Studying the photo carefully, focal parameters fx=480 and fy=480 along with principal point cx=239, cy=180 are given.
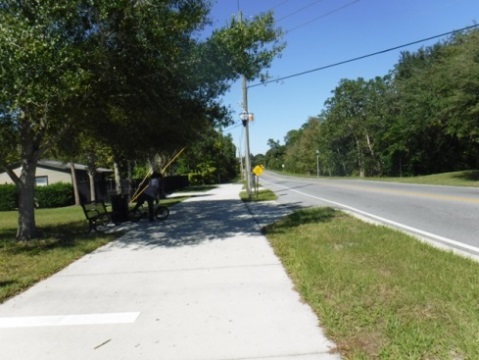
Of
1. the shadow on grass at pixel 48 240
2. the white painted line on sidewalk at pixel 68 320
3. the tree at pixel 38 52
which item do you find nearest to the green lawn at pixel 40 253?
the shadow on grass at pixel 48 240

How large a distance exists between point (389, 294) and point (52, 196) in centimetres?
2829

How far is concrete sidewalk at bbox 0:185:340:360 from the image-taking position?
14.3 feet

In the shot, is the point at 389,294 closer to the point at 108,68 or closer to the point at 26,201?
the point at 108,68

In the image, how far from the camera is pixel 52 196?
1192 inches

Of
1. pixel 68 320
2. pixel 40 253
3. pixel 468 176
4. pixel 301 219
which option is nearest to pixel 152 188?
pixel 301 219

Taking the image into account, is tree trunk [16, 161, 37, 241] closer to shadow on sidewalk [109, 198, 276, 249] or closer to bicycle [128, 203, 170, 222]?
shadow on sidewalk [109, 198, 276, 249]

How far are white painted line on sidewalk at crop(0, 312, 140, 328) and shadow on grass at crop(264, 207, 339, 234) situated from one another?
256 inches

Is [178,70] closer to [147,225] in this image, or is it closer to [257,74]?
[257,74]

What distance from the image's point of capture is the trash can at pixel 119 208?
51.3 feet

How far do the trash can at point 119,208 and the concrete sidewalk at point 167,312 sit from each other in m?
6.21

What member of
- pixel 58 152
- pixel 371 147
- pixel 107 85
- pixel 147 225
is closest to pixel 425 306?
pixel 107 85

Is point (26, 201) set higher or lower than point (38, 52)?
lower

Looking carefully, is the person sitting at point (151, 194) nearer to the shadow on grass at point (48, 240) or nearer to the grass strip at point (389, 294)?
the shadow on grass at point (48, 240)

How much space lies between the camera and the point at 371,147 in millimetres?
67562
